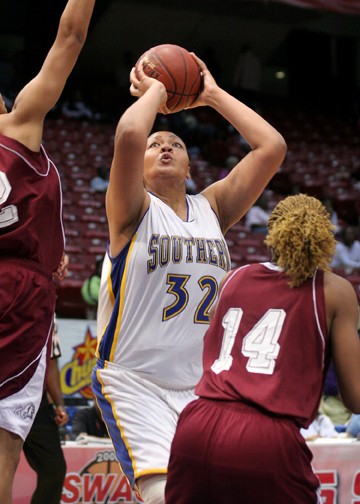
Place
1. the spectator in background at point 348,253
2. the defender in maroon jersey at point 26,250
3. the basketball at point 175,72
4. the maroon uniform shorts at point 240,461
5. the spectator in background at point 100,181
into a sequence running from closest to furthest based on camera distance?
1. the maroon uniform shorts at point 240,461
2. the defender in maroon jersey at point 26,250
3. the basketball at point 175,72
4. the spectator in background at point 348,253
5. the spectator in background at point 100,181

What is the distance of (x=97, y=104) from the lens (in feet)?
64.8

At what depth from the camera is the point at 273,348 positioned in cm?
280

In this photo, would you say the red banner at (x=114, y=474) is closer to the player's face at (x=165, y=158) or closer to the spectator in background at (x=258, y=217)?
the player's face at (x=165, y=158)

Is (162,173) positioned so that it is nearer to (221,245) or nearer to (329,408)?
(221,245)

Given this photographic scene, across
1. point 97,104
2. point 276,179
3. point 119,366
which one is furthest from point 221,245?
point 97,104

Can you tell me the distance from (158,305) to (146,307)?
52 mm

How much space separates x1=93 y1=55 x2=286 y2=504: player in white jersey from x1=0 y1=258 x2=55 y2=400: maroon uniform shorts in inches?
18.9

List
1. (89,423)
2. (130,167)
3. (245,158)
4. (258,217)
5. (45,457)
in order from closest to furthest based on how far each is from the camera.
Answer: (130,167) → (245,158) → (45,457) → (89,423) → (258,217)

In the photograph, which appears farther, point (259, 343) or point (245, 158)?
point (245, 158)

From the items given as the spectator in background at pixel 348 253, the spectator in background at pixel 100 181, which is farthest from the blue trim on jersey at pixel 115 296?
the spectator in background at pixel 100 181

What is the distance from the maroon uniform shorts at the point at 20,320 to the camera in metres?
3.24

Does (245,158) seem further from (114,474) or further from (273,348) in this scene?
(114,474)

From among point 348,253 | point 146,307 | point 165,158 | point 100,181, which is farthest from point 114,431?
point 100,181

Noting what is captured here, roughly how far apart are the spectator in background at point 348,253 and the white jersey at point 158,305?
36.6 ft
